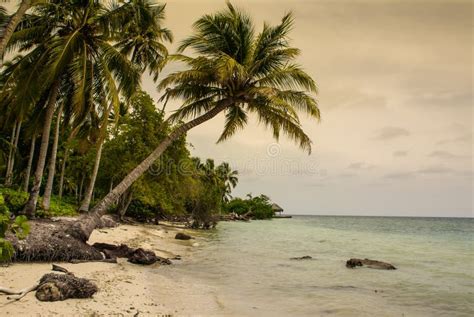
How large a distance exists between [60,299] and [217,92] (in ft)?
29.4

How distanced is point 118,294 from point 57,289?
1.31 meters

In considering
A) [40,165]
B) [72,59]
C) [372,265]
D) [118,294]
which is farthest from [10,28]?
[372,265]

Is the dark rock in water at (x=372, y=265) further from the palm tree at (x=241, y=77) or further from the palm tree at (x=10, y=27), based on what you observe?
the palm tree at (x=10, y=27)

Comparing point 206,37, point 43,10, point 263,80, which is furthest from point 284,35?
point 43,10

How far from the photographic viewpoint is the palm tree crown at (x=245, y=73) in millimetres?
12148

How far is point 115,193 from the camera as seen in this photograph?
1135 centimetres

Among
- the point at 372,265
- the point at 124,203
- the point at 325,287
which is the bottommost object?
the point at 325,287

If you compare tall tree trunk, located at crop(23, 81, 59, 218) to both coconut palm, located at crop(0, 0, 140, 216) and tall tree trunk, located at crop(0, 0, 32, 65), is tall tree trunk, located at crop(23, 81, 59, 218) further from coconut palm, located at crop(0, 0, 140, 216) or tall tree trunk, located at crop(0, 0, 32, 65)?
tall tree trunk, located at crop(0, 0, 32, 65)

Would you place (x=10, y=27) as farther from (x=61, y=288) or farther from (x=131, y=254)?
(x=131, y=254)

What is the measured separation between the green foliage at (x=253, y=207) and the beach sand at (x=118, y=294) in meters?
66.1

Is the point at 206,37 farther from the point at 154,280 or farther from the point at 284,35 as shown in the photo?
the point at 154,280

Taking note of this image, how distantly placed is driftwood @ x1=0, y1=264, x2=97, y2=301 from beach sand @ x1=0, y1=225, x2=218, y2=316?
103mm

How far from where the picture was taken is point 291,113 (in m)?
11.3

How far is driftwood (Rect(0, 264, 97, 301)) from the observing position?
5719 millimetres
